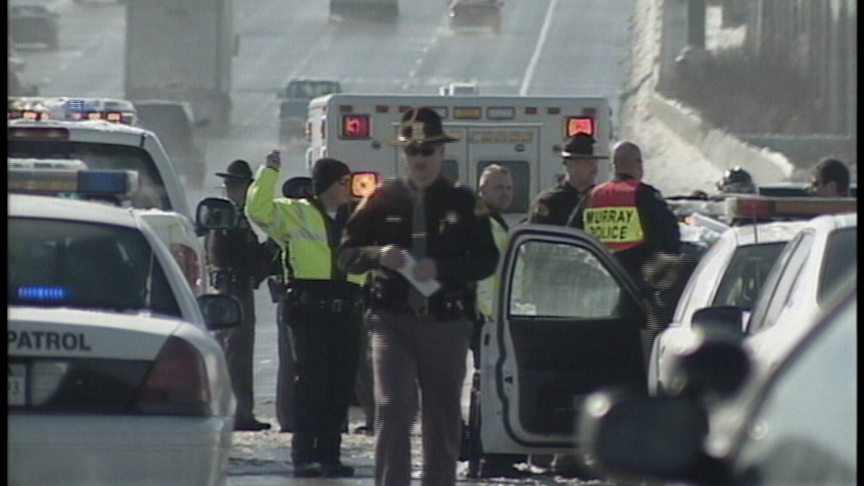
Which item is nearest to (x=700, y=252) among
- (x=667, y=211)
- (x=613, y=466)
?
(x=667, y=211)

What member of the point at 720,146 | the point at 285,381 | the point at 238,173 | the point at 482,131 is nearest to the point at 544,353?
the point at 285,381

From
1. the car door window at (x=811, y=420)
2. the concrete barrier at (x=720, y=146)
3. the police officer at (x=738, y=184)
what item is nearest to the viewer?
the car door window at (x=811, y=420)

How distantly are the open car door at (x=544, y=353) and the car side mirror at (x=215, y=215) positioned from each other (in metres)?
2.15

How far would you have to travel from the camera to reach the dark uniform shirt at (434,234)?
8.45 metres

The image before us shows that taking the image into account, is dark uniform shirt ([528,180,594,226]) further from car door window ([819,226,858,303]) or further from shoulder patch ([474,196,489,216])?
car door window ([819,226,858,303])

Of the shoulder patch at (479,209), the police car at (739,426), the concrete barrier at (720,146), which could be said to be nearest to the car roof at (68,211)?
the shoulder patch at (479,209)

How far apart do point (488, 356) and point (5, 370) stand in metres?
3.09

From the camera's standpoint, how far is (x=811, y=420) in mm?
3641

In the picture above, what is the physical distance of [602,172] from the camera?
16.1m

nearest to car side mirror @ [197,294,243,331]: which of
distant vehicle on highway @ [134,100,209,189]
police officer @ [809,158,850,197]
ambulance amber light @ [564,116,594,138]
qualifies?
police officer @ [809,158,850,197]

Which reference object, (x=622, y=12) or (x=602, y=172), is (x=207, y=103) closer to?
(x=622, y=12)

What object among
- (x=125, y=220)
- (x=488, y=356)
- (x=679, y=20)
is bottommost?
(x=488, y=356)

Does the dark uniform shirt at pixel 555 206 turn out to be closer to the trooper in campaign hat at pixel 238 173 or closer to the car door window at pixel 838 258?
the trooper in campaign hat at pixel 238 173

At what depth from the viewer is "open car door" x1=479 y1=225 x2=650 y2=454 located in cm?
924
